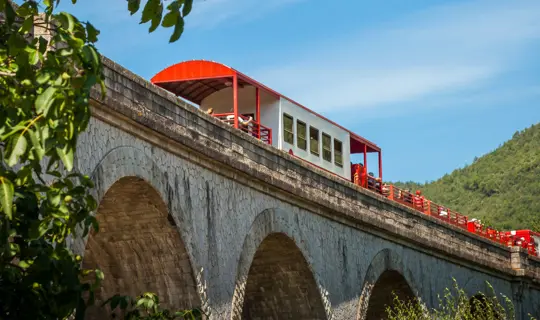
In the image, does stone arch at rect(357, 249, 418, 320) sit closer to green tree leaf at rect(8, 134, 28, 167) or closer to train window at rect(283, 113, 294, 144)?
train window at rect(283, 113, 294, 144)

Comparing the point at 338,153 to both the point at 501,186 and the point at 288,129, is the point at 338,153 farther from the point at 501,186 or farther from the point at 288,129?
the point at 501,186

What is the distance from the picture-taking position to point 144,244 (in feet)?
53.3

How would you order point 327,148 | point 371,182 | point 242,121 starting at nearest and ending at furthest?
point 242,121 → point 327,148 → point 371,182

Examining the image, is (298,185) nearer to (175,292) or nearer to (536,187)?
(175,292)

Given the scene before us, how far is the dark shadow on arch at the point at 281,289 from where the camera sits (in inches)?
809

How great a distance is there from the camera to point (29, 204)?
8078 millimetres

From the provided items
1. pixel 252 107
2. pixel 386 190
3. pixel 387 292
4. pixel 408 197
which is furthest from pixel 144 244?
pixel 408 197

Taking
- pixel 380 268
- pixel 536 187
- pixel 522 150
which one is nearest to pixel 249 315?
pixel 380 268

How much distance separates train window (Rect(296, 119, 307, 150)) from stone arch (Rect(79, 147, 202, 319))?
25.2 ft

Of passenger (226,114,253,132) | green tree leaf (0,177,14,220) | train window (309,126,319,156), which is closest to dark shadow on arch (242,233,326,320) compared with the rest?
passenger (226,114,253,132)

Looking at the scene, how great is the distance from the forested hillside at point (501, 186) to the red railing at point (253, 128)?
46585 mm

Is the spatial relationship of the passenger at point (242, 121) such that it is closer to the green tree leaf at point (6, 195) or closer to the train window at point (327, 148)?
the train window at point (327, 148)

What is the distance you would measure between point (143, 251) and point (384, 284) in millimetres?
10116

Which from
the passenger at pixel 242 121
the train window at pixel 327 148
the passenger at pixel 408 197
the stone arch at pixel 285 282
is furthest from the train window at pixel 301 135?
the passenger at pixel 408 197
